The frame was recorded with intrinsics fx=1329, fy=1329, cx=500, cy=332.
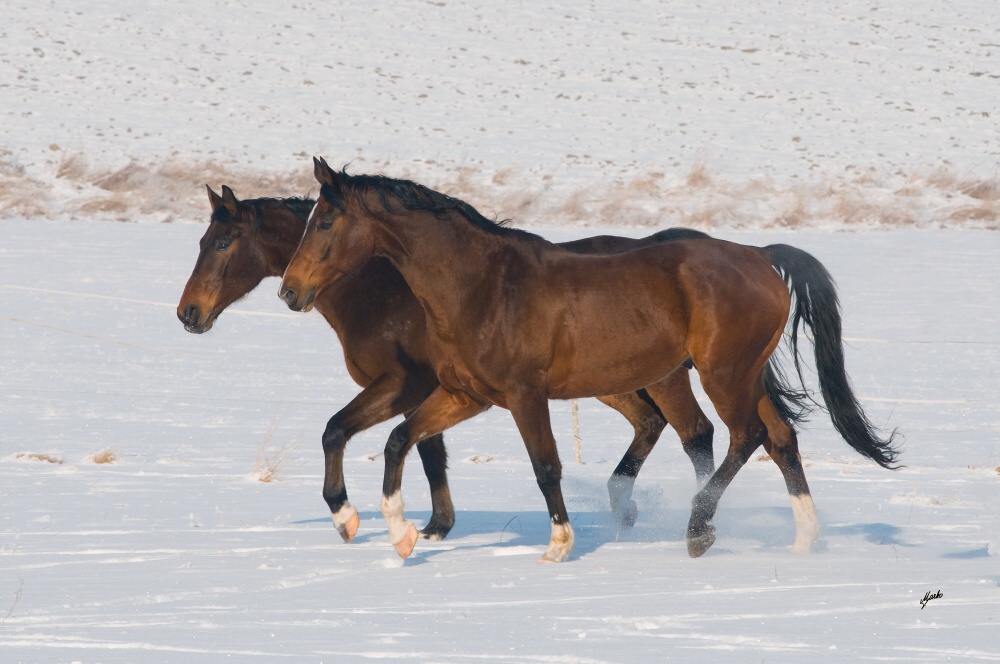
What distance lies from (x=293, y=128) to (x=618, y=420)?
17.7 meters

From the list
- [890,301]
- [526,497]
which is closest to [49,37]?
[890,301]

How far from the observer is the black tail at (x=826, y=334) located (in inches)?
272

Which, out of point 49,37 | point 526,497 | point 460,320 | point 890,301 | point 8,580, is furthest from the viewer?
point 49,37

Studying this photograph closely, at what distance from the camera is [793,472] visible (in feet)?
21.3

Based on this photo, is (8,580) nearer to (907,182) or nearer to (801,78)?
(907,182)

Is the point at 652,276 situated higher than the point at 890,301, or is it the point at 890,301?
the point at 652,276

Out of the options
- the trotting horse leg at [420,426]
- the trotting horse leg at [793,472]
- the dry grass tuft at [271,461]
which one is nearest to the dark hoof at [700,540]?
the trotting horse leg at [793,472]

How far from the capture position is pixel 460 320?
597cm

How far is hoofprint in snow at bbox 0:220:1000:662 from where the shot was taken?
436 cm

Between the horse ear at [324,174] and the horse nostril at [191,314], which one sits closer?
the horse ear at [324,174]

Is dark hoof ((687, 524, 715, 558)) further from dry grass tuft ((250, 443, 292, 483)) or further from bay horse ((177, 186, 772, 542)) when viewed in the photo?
dry grass tuft ((250, 443, 292, 483))

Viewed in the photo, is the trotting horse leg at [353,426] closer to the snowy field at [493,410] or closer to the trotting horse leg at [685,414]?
the snowy field at [493,410]

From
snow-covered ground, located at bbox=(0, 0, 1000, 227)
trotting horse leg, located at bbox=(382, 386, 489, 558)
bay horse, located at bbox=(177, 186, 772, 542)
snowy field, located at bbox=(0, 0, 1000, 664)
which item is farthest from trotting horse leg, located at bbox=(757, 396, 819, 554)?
snow-covered ground, located at bbox=(0, 0, 1000, 227)

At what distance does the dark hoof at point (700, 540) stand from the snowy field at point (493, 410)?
11 centimetres
